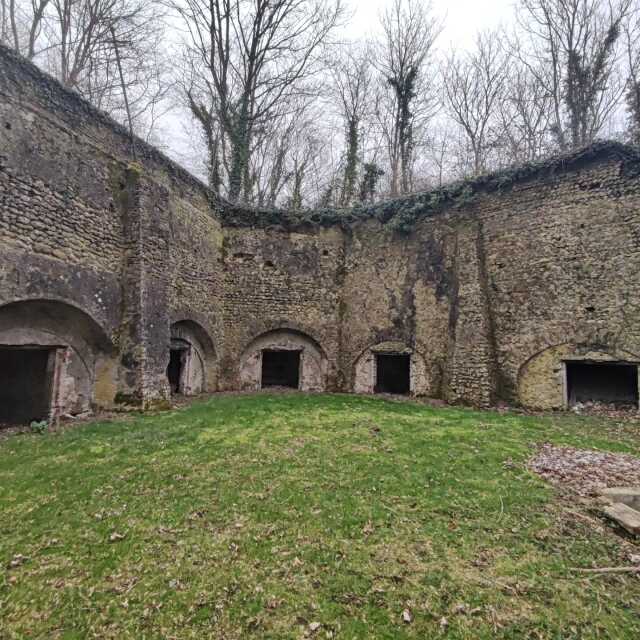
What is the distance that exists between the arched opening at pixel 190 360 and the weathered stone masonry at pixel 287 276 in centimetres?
7

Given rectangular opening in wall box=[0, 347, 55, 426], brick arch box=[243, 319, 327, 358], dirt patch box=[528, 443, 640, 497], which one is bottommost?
dirt patch box=[528, 443, 640, 497]

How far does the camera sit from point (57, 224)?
7.63 meters

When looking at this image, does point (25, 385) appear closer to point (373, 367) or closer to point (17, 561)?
point (17, 561)

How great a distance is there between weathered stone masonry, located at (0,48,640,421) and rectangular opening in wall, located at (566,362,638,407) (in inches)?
38.8

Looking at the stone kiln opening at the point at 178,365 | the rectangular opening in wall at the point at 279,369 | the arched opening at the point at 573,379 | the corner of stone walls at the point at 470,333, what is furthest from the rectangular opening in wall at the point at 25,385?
the arched opening at the point at 573,379

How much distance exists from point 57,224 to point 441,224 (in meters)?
10.9

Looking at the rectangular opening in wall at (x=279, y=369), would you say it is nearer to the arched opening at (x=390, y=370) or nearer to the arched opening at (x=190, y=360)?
the arched opening at (x=190, y=360)

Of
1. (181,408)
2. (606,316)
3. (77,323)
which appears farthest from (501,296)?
(77,323)

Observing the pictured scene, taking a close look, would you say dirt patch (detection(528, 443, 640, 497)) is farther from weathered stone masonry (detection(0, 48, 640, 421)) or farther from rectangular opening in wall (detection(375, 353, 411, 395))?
rectangular opening in wall (detection(375, 353, 411, 395))

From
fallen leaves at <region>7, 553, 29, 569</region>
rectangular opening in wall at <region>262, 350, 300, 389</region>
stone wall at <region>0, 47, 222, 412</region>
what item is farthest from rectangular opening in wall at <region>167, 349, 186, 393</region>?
fallen leaves at <region>7, 553, 29, 569</region>

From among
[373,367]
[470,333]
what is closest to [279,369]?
[373,367]

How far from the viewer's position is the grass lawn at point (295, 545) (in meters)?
2.56

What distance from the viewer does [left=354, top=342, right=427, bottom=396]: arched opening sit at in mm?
12398

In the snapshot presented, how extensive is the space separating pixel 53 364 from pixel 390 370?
11.1 m
